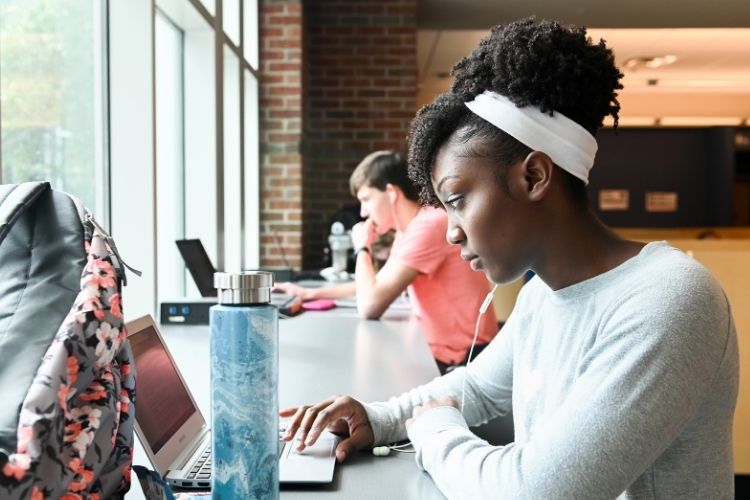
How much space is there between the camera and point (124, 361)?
30.8 inches

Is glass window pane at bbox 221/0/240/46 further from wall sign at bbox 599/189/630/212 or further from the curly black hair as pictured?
wall sign at bbox 599/189/630/212

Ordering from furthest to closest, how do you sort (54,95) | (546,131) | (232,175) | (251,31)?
(251,31)
(232,175)
(54,95)
(546,131)

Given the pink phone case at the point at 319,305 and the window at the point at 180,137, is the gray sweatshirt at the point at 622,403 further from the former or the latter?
the pink phone case at the point at 319,305

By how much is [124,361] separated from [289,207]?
358cm

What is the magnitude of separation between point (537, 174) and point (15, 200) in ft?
2.01

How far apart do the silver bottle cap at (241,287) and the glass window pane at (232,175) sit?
3.07 meters

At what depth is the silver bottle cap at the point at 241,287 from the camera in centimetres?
71

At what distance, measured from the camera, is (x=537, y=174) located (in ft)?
3.04

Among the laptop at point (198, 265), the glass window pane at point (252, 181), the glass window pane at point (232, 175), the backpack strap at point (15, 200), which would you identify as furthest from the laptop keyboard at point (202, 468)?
the glass window pane at point (252, 181)

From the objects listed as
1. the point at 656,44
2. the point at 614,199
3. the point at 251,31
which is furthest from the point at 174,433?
the point at 614,199

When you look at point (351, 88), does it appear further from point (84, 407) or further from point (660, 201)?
point (660, 201)

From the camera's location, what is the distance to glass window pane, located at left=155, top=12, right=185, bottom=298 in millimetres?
2885

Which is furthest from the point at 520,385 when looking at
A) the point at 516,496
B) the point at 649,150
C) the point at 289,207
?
the point at 649,150

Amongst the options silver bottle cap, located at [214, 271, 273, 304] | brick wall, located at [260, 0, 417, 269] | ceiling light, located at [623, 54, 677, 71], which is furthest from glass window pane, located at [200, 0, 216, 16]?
ceiling light, located at [623, 54, 677, 71]
